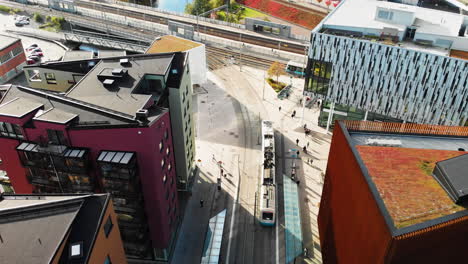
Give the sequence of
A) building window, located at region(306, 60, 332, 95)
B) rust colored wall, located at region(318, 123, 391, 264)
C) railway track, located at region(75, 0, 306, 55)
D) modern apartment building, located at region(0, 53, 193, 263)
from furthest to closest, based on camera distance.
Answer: railway track, located at region(75, 0, 306, 55) < building window, located at region(306, 60, 332, 95) < modern apartment building, located at region(0, 53, 193, 263) < rust colored wall, located at region(318, 123, 391, 264)

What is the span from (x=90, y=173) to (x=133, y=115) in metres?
7.86

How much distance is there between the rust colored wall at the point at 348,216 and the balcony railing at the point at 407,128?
2.10 meters

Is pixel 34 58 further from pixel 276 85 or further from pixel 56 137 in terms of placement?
pixel 56 137

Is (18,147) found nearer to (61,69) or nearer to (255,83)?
(61,69)

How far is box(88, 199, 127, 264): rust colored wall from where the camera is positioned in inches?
1227

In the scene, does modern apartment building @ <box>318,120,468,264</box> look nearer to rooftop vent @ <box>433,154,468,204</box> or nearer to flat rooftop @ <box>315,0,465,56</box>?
rooftop vent @ <box>433,154,468,204</box>

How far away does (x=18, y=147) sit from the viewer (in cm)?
4194

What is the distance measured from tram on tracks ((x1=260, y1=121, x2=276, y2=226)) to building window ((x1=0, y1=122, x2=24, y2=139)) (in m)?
31.6

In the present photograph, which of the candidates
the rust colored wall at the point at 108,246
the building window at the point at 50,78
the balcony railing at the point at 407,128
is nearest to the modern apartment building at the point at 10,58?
the building window at the point at 50,78

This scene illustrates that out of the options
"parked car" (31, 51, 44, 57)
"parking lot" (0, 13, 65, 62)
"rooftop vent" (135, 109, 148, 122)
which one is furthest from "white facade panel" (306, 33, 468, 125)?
"parked car" (31, 51, 44, 57)

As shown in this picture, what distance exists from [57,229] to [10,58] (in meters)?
77.2

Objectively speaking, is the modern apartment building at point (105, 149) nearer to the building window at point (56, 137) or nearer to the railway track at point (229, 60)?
the building window at point (56, 137)

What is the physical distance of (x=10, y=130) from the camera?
42688 mm

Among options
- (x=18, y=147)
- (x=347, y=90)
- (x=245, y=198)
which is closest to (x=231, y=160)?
(x=245, y=198)
